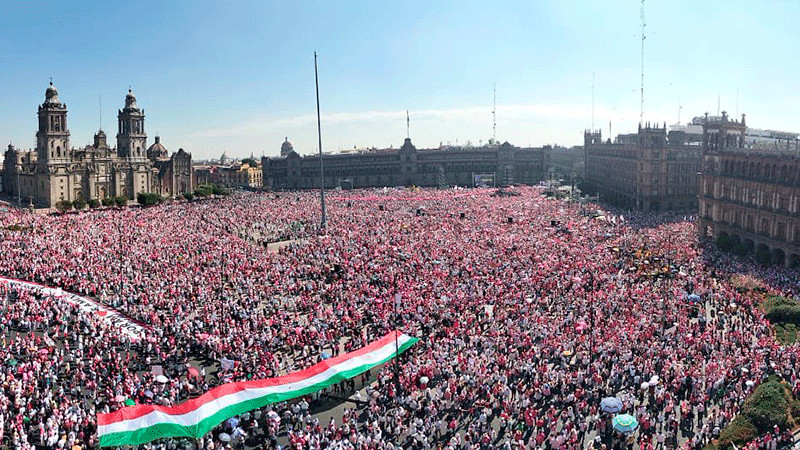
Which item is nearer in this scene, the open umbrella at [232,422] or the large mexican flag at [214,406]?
the large mexican flag at [214,406]

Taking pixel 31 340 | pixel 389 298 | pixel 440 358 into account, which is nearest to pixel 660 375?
pixel 440 358

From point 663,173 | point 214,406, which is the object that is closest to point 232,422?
point 214,406

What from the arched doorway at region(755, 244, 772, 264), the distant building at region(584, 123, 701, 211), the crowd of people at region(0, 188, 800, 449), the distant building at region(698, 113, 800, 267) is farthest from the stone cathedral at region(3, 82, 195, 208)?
the arched doorway at region(755, 244, 772, 264)

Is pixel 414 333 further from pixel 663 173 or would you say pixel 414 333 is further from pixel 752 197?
pixel 663 173

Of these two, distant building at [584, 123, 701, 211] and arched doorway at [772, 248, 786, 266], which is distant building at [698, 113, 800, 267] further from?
distant building at [584, 123, 701, 211]

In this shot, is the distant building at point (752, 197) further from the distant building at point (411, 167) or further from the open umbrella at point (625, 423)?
the distant building at point (411, 167)

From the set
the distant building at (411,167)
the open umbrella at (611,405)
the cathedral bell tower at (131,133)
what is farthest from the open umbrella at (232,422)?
the distant building at (411,167)

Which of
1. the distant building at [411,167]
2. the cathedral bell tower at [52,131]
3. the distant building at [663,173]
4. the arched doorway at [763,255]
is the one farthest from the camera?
the distant building at [411,167]

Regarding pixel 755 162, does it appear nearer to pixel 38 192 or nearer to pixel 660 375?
pixel 660 375
